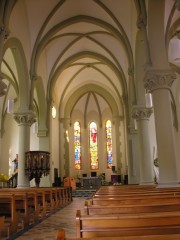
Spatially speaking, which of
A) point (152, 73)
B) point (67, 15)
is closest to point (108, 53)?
point (67, 15)

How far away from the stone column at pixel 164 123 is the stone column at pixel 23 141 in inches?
296

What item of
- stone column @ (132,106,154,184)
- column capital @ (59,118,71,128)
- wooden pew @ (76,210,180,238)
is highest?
column capital @ (59,118,71,128)

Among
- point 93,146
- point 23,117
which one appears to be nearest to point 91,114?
point 93,146

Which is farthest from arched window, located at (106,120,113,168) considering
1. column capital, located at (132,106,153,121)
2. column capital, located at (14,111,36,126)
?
column capital, located at (14,111,36,126)

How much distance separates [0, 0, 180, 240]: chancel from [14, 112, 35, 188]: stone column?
53mm

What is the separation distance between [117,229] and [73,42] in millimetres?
17586

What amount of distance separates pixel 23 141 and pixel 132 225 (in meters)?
12.7

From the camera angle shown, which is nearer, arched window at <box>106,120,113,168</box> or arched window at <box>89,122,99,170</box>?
arched window at <box>106,120,113,168</box>

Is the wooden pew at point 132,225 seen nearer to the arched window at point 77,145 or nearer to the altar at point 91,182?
the altar at point 91,182

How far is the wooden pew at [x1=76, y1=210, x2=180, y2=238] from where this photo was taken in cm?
218

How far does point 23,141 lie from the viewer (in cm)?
1431

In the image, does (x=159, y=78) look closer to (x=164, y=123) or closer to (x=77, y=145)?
(x=164, y=123)

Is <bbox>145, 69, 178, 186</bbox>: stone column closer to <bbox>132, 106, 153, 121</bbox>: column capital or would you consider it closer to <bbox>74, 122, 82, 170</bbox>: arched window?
<bbox>132, 106, 153, 121</bbox>: column capital

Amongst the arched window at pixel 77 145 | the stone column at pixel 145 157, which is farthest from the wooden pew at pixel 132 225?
the arched window at pixel 77 145
